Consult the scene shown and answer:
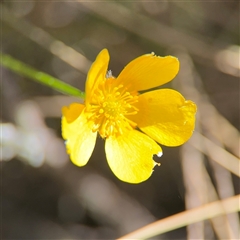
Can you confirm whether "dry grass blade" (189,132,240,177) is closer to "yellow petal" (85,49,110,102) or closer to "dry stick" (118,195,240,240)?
"dry stick" (118,195,240,240)

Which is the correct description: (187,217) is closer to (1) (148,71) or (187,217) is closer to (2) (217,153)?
(2) (217,153)

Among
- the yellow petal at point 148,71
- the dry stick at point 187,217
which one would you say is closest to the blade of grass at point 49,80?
the yellow petal at point 148,71

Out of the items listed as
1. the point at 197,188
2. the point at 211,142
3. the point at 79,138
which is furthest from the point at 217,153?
the point at 79,138

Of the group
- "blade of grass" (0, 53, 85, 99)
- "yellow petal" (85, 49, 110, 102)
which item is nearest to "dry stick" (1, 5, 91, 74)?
"blade of grass" (0, 53, 85, 99)

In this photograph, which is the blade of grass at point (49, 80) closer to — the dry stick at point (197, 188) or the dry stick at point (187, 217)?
the dry stick at point (187, 217)

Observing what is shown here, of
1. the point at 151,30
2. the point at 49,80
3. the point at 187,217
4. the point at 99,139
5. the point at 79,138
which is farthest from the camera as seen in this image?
the point at 151,30
